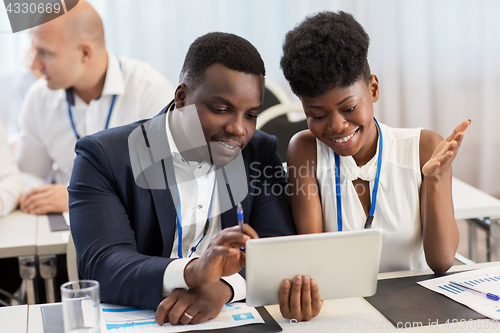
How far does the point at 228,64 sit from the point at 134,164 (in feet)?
1.12

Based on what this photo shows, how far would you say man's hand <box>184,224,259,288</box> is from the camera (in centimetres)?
99

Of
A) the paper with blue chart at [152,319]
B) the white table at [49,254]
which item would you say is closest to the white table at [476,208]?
the paper with blue chart at [152,319]

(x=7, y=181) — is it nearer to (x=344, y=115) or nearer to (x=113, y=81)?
(x=113, y=81)

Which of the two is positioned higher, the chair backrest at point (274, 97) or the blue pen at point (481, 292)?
the chair backrest at point (274, 97)

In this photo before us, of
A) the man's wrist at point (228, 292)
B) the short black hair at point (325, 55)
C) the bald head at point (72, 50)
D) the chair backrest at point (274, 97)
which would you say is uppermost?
the bald head at point (72, 50)

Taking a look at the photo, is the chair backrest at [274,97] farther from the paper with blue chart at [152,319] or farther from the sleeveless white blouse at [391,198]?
the paper with blue chart at [152,319]

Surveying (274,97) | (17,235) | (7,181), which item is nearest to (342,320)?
(17,235)

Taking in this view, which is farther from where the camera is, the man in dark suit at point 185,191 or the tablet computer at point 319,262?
the man in dark suit at point 185,191

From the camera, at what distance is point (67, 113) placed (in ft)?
8.76

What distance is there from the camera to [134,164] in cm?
129

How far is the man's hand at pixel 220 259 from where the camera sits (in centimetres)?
99

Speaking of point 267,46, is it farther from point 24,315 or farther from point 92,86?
point 24,315

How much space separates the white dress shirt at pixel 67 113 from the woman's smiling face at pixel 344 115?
4.89 feet

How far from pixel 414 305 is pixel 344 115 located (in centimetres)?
47
